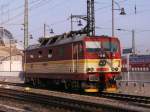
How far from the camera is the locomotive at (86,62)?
90.0ft

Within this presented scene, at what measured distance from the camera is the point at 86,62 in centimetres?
2725

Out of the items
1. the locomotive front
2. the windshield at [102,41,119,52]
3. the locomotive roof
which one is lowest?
the locomotive front

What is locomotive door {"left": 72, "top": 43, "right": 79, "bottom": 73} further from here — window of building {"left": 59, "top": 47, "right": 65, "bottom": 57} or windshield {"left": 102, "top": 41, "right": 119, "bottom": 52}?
windshield {"left": 102, "top": 41, "right": 119, "bottom": 52}

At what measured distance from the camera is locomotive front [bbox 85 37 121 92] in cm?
2742

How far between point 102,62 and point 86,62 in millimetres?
1064

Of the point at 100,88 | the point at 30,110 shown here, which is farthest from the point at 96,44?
the point at 30,110

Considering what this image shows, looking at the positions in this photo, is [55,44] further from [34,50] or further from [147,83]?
[147,83]

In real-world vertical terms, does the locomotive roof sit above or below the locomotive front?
above

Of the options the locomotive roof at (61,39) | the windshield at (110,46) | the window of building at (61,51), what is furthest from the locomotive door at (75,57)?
the windshield at (110,46)

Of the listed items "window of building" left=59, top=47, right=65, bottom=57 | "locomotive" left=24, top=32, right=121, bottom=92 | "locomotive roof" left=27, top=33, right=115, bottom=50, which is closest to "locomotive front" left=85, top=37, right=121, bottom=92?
"locomotive" left=24, top=32, right=121, bottom=92

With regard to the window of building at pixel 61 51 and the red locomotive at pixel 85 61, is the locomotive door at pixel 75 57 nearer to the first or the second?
the red locomotive at pixel 85 61

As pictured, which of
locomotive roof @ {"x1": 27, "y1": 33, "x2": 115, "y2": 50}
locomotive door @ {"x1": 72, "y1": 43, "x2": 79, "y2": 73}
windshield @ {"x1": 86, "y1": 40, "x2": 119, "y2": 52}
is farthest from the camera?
locomotive roof @ {"x1": 27, "y1": 33, "x2": 115, "y2": 50}

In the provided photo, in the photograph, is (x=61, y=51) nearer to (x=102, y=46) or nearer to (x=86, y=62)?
(x=102, y=46)

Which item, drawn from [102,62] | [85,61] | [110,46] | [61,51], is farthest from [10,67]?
[85,61]
